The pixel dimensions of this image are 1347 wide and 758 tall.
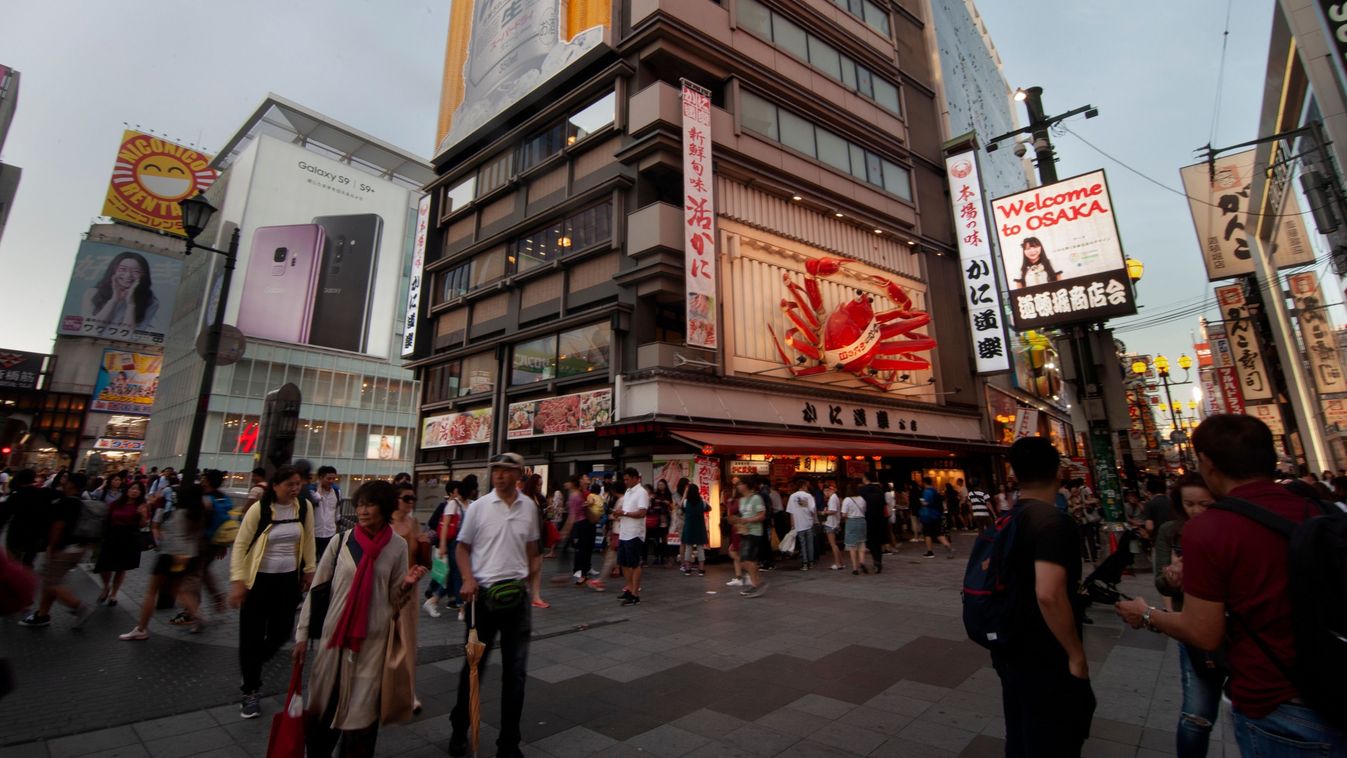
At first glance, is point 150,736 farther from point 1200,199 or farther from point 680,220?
point 1200,199

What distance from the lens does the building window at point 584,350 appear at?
17781 mm

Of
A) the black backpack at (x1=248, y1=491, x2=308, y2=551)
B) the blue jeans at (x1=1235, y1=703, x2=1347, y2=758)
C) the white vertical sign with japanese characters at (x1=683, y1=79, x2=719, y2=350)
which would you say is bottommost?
the blue jeans at (x1=1235, y1=703, x2=1347, y2=758)

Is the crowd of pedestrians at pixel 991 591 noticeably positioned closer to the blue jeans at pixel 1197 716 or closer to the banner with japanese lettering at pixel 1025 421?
the blue jeans at pixel 1197 716

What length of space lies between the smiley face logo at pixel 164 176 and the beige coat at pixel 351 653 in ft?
240

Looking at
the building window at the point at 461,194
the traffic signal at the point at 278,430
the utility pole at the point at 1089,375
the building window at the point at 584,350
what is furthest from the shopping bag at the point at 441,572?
the building window at the point at 461,194

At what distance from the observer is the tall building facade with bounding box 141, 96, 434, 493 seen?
4341 centimetres

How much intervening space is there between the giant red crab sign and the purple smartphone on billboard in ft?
153

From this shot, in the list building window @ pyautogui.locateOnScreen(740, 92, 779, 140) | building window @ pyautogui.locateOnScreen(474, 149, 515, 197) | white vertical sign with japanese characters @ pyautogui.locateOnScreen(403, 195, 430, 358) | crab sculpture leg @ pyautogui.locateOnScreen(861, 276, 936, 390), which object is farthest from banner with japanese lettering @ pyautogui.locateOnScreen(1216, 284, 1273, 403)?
white vertical sign with japanese characters @ pyautogui.locateOnScreen(403, 195, 430, 358)

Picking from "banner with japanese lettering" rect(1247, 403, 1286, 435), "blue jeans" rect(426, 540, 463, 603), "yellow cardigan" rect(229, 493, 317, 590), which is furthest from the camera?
"banner with japanese lettering" rect(1247, 403, 1286, 435)

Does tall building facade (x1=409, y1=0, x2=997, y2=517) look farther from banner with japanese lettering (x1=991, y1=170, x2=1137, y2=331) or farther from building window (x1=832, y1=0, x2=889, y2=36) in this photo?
banner with japanese lettering (x1=991, y1=170, x2=1137, y2=331)

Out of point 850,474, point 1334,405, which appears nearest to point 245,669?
point 850,474

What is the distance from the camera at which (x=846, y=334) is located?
1933 cm

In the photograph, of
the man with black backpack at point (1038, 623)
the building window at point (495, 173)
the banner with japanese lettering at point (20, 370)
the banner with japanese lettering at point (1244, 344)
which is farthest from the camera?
the banner with japanese lettering at point (20, 370)

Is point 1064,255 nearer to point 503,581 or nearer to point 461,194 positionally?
point 503,581
